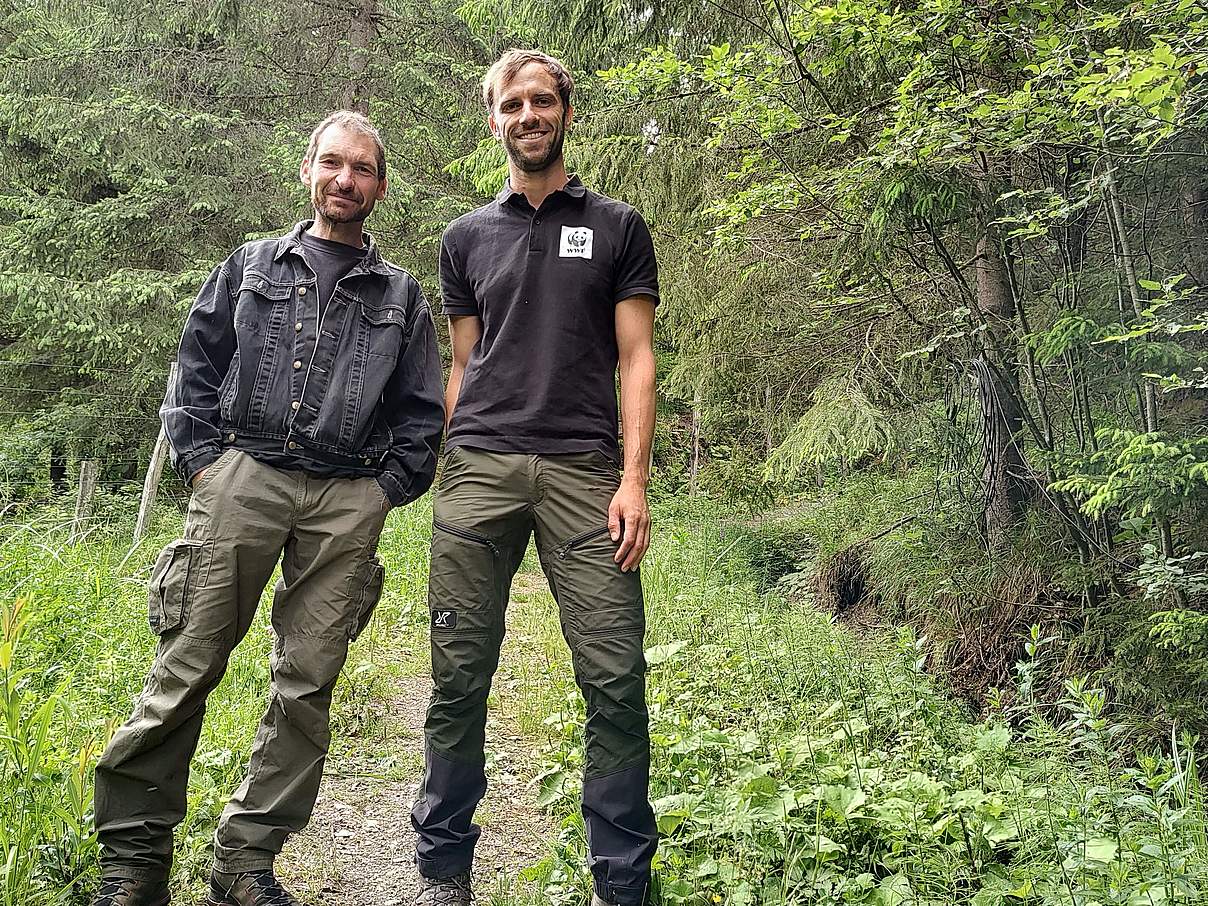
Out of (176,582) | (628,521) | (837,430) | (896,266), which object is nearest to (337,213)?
(176,582)

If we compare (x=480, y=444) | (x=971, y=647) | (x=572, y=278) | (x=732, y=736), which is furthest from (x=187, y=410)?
(x=971, y=647)

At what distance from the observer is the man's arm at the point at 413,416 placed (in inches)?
108

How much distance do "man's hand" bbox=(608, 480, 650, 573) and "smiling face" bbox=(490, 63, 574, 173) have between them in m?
0.99

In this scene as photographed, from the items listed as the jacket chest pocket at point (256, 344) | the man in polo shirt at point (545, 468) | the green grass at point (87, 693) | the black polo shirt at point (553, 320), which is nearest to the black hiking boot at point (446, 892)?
the man in polo shirt at point (545, 468)

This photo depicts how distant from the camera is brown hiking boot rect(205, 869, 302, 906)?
2.49 meters

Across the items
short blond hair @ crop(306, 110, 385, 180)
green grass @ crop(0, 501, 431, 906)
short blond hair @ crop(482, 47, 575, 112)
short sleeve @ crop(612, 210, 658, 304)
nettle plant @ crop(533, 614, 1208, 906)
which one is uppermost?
short blond hair @ crop(482, 47, 575, 112)

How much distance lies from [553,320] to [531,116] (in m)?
0.59

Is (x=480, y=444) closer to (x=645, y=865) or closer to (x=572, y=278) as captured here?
(x=572, y=278)

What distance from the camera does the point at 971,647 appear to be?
5332 millimetres

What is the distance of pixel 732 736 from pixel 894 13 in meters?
3.56

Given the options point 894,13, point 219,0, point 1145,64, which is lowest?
point 1145,64

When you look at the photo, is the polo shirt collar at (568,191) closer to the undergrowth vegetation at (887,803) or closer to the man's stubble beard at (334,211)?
the man's stubble beard at (334,211)

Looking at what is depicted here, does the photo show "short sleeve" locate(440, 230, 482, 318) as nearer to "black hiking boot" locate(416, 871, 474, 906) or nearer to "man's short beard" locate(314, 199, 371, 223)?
"man's short beard" locate(314, 199, 371, 223)

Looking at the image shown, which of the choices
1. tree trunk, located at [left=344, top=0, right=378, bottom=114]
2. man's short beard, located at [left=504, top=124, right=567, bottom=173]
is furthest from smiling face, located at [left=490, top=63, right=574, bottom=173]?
tree trunk, located at [left=344, top=0, right=378, bottom=114]
